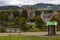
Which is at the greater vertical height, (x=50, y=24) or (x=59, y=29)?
(x=50, y=24)

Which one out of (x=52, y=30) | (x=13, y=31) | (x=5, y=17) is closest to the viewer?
(x=52, y=30)

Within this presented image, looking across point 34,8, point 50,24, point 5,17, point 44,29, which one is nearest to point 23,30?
point 44,29

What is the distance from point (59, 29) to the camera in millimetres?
20484

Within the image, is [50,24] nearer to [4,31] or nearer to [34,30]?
[34,30]

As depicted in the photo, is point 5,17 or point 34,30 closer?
point 34,30

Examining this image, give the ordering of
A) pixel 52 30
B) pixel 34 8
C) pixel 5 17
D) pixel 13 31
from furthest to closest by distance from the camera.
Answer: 1. pixel 34 8
2. pixel 5 17
3. pixel 13 31
4. pixel 52 30

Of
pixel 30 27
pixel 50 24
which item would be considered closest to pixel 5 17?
pixel 30 27

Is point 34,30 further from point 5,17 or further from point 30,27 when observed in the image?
point 5,17

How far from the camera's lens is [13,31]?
18203mm

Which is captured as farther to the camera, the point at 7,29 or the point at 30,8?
the point at 30,8

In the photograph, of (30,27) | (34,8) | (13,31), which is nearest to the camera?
(13,31)

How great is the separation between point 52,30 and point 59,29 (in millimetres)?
4589

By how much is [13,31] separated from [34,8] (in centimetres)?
3305

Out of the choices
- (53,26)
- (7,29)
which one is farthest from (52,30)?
(7,29)
